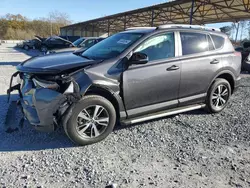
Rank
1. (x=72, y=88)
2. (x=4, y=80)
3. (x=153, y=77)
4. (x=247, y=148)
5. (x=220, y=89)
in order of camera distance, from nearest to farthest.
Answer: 1. (x=72, y=88)
2. (x=247, y=148)
3. (x=153, y=77)
4. (x=220, y=89)
5. (x=4, y=80)

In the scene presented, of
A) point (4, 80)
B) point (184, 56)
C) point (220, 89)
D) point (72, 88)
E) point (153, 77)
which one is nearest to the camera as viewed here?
point (72, 88)

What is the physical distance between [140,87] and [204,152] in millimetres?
1428

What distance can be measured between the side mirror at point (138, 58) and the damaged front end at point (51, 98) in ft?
2.86

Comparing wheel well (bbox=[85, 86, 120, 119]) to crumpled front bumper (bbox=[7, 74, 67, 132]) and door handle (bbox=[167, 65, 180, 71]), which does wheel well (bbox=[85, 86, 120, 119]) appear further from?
door handle (bbox=[167, 65, 180, 71])

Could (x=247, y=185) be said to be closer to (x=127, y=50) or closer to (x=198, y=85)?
(x=198, y=85)

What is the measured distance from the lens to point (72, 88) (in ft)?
10.3

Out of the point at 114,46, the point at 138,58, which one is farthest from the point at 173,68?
the point at 114,46

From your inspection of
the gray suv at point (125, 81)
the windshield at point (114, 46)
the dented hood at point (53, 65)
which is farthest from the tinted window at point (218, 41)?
the dented hood at point (53, 65)

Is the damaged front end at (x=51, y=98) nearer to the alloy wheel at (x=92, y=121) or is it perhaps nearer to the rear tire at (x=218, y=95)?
the alloy wheel at (x=92, y=121)

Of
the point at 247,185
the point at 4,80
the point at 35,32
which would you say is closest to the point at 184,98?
the point at 247,185

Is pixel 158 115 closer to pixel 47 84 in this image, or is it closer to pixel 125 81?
pixel 125 81

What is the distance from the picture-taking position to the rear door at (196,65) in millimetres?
4164

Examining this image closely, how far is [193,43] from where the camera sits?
4348 millimetres

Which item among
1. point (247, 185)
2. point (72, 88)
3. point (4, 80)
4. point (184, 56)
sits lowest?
point (247, 185)
